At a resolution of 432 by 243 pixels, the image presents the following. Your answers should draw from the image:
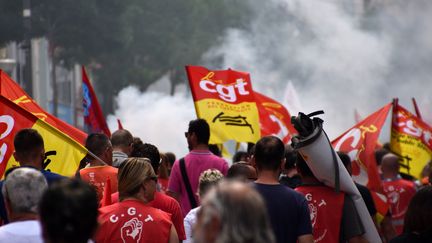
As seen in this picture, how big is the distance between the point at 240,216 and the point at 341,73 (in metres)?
52.5

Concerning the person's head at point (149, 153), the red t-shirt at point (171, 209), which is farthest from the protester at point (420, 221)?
the person's head at point (149, 153)

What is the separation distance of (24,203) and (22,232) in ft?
0.49

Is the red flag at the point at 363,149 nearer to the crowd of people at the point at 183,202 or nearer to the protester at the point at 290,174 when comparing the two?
the crowd of people at the point at 183,202

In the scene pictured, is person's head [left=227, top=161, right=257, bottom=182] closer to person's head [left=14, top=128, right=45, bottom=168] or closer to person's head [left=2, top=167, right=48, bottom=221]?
person's head [left=14, top=128, right=45, bottom=168]

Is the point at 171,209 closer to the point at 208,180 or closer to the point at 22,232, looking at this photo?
the point at 208,180

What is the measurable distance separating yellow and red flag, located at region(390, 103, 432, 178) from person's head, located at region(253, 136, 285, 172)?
679 centimetres

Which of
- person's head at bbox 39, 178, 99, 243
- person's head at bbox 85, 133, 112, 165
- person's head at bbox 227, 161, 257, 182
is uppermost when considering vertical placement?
person's head at bbox 85, 133, 112, 165

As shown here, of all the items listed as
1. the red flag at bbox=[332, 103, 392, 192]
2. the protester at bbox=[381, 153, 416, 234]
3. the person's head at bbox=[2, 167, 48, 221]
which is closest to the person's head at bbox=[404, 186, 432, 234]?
the person's head at bbox=[2, 167, 48, 221]

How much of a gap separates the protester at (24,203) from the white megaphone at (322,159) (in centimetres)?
228

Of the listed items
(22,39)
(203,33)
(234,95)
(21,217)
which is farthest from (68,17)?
(21,217)

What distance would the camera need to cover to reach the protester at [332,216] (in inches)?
303

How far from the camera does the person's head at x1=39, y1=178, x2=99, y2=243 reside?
4.66m

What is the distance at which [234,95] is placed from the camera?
13.6 metres

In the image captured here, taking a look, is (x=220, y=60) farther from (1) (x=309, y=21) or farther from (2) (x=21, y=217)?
(2) (x=21, y=217)
